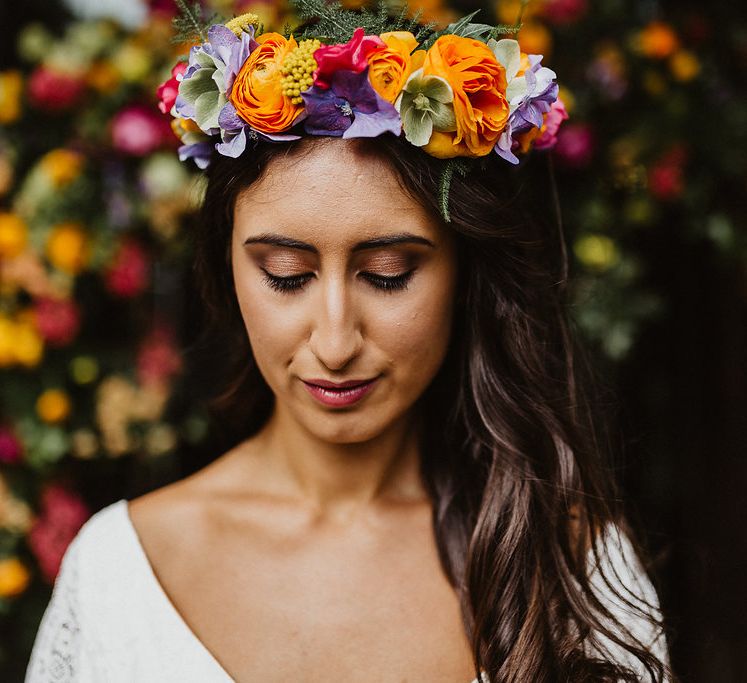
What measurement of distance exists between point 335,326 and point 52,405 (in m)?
1.08

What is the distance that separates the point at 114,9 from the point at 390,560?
1.71 meters

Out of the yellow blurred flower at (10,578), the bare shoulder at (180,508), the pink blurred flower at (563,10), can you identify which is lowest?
the yellow blurred flower at (10,578)

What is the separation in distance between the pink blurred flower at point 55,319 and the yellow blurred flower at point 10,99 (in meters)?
0.47

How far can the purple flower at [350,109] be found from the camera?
4.48ft

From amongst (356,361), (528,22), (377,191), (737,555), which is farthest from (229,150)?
(737,555)

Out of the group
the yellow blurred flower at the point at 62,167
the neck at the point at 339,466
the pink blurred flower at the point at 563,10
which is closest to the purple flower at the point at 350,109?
the neck at the point at 339,466

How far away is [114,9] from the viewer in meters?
2.45

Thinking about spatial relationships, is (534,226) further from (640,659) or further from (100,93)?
(100,93)

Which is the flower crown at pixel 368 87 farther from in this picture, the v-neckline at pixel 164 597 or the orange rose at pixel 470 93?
the v-neckline at pixel 164 597

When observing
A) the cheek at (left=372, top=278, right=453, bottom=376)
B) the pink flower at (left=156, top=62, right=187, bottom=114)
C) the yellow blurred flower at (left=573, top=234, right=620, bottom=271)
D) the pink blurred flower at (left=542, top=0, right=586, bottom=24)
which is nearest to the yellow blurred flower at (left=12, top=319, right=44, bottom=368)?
the pink flower at (left=156, top=62, right=187, bottom=114)

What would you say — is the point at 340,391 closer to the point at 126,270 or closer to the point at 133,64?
the point at 126,270

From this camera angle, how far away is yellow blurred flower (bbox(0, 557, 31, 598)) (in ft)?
7.16

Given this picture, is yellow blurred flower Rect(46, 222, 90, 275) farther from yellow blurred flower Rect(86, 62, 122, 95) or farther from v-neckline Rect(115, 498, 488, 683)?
v-neckline Rect(115, 498, 488, 683)

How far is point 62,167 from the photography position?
2131mm
